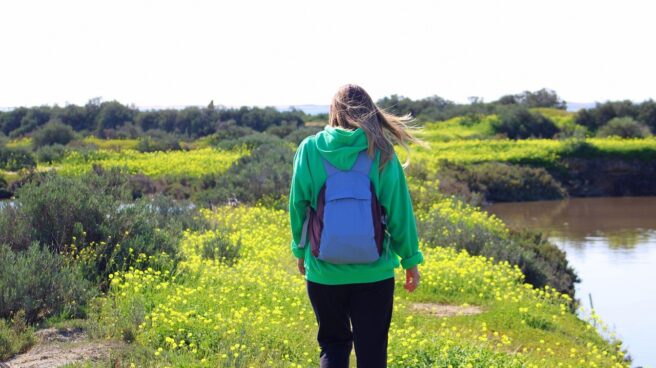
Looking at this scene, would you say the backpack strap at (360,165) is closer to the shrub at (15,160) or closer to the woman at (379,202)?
the woman at (379,202)

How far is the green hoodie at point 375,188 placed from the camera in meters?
4.87

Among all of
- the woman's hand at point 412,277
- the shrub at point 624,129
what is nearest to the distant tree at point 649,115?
the shrub at point 624,129

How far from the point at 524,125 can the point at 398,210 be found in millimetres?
40198

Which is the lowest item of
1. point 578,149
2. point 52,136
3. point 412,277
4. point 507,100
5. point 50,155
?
point 578,149

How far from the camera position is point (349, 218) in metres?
4.76

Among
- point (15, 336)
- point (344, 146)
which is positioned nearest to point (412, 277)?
point (344, 146)

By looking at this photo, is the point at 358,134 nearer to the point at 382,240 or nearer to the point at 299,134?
the point at 382,240

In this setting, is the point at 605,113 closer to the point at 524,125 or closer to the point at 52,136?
the point at 524,125

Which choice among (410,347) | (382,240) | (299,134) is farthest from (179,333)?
(299,134)

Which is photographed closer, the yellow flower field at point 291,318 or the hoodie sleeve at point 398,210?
the hoodie sleeve at point 398,210

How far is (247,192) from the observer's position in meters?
18.6

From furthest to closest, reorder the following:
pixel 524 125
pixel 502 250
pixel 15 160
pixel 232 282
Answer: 1. pixel 524 125
2. pixel 15 160
3. pixel 502 250
4. pixel 232 282

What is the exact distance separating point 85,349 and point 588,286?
1034 cm

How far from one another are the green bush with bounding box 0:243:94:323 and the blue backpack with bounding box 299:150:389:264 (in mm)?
3378
